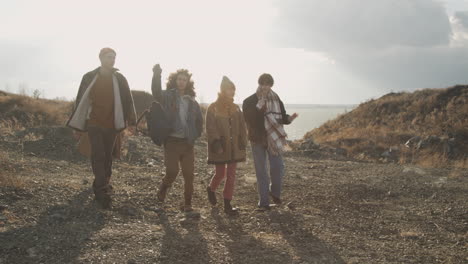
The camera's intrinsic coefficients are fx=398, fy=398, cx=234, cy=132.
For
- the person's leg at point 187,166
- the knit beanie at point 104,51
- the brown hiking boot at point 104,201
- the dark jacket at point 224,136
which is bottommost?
the brown hiking boot at point 104,201

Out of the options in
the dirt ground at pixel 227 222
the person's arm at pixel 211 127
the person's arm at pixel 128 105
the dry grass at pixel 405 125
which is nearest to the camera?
the dirt ground at pixel 227 222

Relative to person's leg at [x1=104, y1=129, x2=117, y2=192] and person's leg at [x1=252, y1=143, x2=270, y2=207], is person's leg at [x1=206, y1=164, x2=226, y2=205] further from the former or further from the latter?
person's leg at [x1=104, y1=129, x2=117, y2=192]

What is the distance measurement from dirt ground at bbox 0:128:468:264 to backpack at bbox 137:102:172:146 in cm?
102

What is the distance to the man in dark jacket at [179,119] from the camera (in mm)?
5148

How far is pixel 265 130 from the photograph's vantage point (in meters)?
5.73

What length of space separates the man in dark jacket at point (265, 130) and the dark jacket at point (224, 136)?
193 mm

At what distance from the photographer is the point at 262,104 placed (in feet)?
18.6

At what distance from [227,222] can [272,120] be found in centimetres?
160

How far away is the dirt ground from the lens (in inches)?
154

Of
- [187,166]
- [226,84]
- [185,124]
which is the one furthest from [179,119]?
[226,84]

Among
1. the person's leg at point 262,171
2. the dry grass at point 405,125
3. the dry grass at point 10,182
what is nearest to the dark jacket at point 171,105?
the person's leg at point 262,171

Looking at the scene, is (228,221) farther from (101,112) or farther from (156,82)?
(101,112)

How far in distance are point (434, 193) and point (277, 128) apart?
11.9ft

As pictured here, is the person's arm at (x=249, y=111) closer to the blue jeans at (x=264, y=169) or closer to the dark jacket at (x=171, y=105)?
the blue jeans at (x=264, y=169)
